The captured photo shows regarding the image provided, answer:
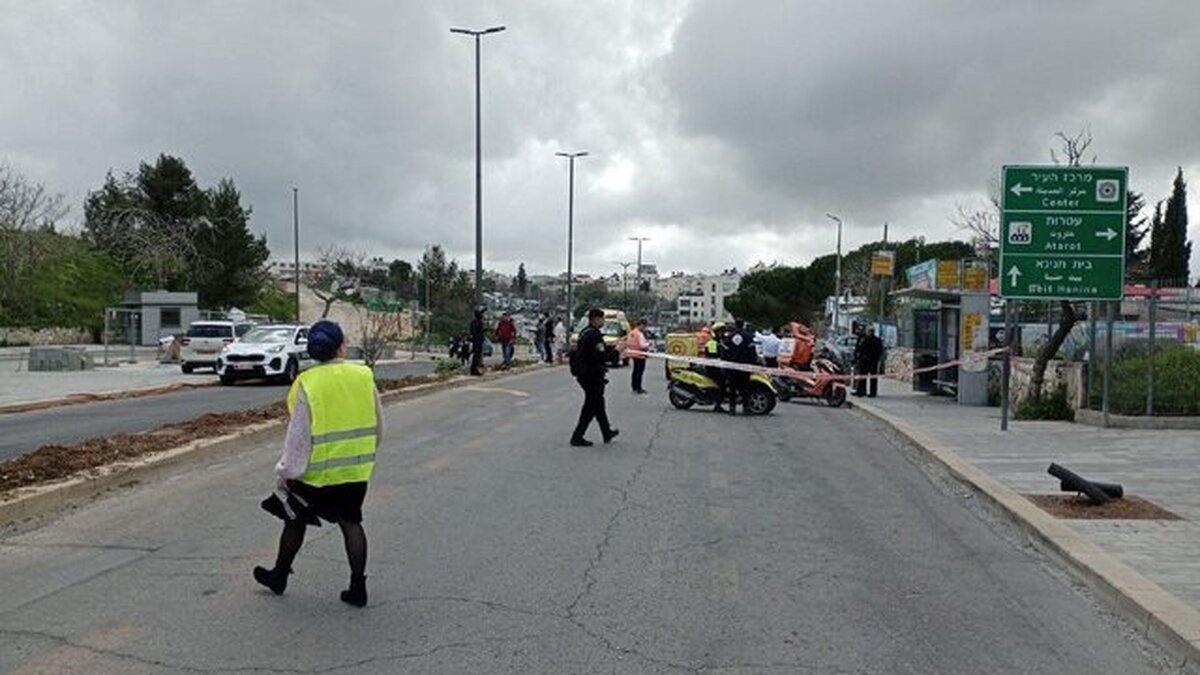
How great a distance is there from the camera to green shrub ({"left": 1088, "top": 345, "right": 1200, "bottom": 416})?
17.0 meters

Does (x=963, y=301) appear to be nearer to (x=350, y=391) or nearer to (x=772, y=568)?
(x=772, y=568)

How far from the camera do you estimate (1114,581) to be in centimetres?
711

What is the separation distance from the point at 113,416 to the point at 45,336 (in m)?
47.8

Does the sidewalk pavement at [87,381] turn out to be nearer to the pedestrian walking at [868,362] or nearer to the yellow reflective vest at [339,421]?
the pedestrian walking at [868,362]

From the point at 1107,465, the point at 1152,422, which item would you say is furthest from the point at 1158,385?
the point at 1107,465

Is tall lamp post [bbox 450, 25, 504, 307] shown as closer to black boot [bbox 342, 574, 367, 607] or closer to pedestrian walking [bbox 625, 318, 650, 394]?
pedestrian walking [bbox 625, 318, 650, 394]

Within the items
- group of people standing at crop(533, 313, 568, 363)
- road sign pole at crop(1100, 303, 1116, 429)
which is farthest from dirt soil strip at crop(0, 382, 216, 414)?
road sign pole at crop(1100, 303, 1116, 429)

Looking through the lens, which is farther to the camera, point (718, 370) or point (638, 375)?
point (638, 375)

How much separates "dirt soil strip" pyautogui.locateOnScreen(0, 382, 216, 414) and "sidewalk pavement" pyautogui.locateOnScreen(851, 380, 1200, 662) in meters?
14.8

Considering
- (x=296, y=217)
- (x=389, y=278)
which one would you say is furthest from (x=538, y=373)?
(x=389, y=278)

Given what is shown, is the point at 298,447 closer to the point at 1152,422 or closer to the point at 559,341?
the point at 1152,422

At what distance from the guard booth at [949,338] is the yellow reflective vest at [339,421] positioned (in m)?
18.1

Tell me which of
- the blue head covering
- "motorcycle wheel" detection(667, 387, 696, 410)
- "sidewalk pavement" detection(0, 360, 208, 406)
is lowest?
"sidewalk pavement" detection(0, 360, 208, 406)

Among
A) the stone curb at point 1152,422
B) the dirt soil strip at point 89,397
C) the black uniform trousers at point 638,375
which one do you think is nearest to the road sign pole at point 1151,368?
the stone curb at point 1152,422
